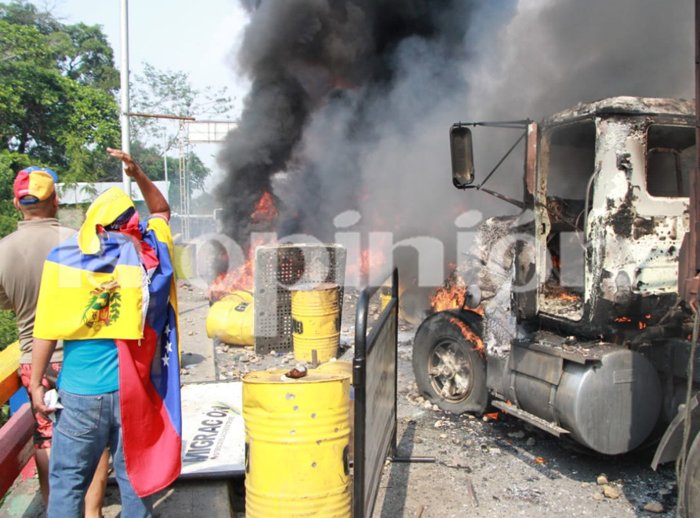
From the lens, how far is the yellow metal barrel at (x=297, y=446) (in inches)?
100.0

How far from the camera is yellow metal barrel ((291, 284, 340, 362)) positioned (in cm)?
723

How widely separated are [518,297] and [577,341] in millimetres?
576

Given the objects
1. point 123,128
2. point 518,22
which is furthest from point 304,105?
point 518,22

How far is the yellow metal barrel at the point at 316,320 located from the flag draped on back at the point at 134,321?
14.8ft

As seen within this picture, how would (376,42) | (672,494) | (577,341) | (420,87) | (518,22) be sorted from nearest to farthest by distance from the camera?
(672,494) < (577,341) < (518,22) < (420,87) < (376,42)

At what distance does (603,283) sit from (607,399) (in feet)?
2.67

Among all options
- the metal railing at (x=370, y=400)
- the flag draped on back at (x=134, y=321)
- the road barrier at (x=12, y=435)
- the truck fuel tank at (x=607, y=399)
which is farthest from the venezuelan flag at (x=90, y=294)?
the truck fuel tank at (x=607, y=399)

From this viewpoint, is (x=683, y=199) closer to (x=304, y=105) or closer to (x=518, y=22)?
(x=518, y=22)

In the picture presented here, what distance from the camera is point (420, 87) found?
1250 centimetres

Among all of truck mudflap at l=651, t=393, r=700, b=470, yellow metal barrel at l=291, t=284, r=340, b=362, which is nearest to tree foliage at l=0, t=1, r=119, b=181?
yellow metal barrel at l=291, t=284, r=340, b=362

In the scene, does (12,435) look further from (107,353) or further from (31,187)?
(31,187)

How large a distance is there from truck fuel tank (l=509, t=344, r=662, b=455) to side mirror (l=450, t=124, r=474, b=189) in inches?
62.6

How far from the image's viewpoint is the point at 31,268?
2.98 meters

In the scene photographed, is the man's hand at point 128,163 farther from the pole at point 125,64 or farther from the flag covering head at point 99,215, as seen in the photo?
the pole at point 125,64
